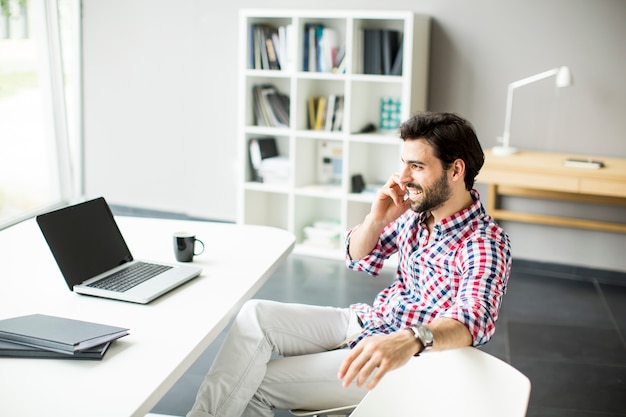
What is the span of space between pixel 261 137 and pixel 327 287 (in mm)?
1374

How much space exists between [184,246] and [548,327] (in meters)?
2.30

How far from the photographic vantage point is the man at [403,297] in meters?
1.95

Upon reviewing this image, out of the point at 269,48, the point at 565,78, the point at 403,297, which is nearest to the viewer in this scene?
the point at 403,297

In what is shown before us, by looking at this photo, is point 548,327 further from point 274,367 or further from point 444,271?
point 274,367

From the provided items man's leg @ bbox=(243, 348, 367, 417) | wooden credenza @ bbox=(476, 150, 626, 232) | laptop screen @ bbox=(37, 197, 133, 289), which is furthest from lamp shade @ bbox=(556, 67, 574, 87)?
laptop screen @ bbox=(37, 197, 133, 289)

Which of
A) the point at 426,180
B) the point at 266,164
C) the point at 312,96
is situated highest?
the point at 312,96

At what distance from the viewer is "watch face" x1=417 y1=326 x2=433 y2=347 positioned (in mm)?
1627

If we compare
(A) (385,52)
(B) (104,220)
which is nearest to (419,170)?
(B) (104,220)

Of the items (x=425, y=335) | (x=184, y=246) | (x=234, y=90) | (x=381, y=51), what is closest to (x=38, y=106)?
(x=234, y=90)

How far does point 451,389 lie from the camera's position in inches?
62.9

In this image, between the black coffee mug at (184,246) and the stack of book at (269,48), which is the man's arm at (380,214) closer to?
the black coffee mug at (184,246)

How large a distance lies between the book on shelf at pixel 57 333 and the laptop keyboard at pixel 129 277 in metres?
0.25

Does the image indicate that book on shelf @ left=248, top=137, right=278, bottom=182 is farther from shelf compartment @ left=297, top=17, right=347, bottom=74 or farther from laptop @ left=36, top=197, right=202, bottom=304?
laptop @ left=36, top=197, right=202, bottom=304

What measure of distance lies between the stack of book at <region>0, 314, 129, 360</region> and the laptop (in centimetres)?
25
